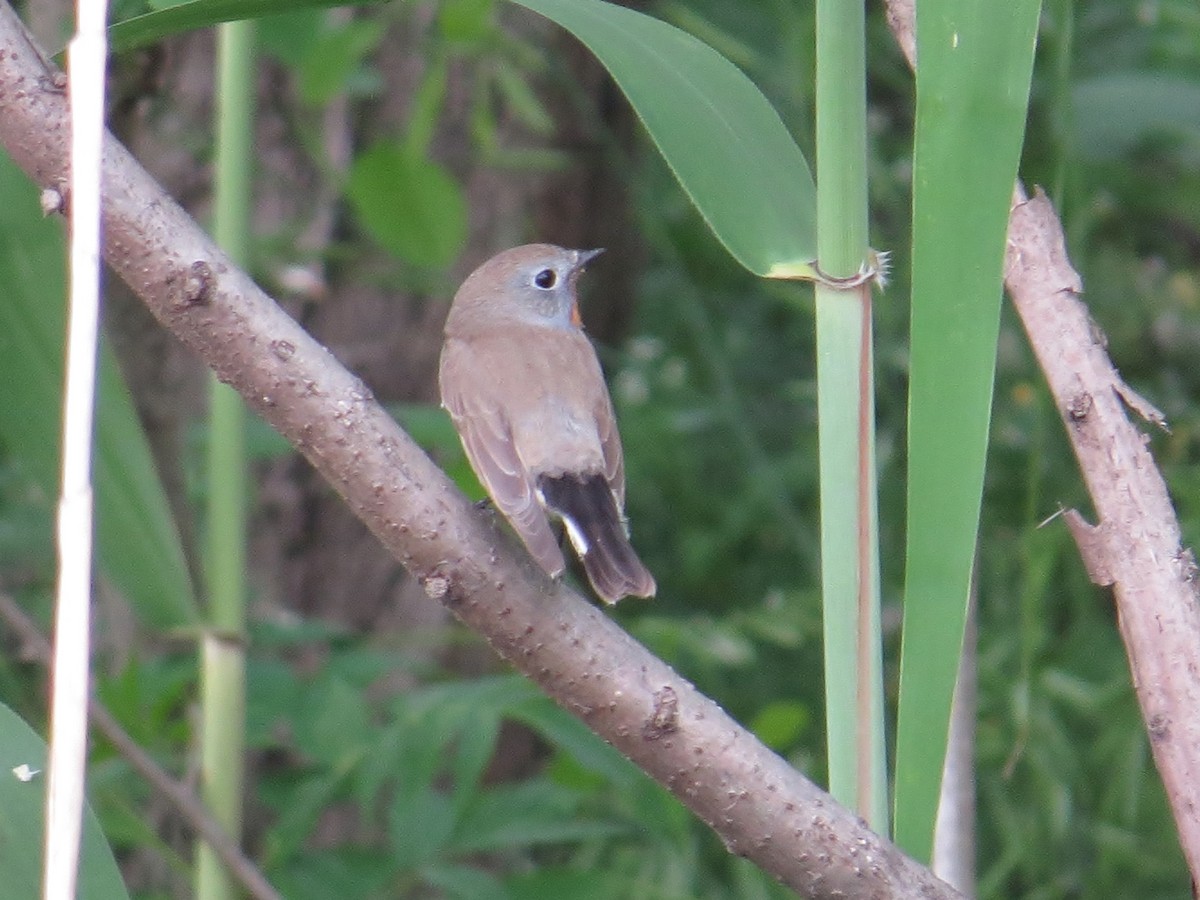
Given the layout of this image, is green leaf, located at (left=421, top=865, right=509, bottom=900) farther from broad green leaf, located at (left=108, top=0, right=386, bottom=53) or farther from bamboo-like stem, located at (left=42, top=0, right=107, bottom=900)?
broad green leaf, located at (left=108, top=0, right=386, bottom=53)

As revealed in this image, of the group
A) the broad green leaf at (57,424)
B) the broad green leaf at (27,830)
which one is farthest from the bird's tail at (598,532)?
the broad green leaf at (27,830)

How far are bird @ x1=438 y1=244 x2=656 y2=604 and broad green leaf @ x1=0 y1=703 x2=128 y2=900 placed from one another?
1.39 feet

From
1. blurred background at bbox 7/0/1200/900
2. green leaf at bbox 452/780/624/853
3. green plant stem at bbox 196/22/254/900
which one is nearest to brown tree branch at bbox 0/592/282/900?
green plant stem at bbox 196/22/254/900

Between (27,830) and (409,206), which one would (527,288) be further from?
(27,830)

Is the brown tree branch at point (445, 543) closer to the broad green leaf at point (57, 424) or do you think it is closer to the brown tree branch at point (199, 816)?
the broad green leaf at point (57, 424)

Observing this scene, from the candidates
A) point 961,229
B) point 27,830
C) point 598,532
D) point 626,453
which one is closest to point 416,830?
point 598,532

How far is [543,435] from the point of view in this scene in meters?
1.94

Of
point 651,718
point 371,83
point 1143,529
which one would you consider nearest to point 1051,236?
point 1143,529

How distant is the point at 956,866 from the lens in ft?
6.29

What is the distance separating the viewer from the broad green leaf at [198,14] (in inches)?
46.4

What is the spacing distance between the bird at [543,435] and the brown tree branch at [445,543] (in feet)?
0.33

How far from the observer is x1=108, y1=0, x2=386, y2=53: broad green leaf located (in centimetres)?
118

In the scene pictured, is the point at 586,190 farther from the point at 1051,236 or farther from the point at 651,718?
Result: the point at 651,718

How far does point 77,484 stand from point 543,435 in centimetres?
93
